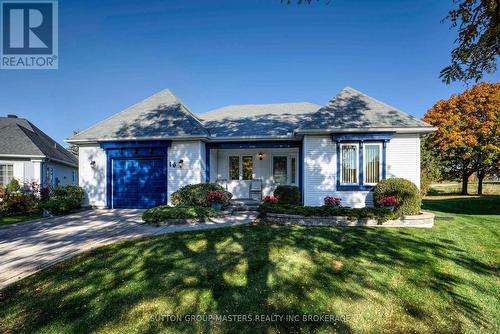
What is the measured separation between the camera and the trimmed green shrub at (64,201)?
10.4 meters

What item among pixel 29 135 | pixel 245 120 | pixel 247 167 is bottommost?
pixel 247 167

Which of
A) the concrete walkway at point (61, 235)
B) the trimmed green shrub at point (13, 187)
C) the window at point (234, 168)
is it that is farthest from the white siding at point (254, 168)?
the trimmed green shrub at point (13, 187)

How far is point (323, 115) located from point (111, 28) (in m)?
11.4

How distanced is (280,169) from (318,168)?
9.69 feet

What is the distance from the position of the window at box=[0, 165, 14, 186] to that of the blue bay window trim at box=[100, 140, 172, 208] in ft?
27.8

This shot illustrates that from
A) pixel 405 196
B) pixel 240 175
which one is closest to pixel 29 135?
pixel 240 175

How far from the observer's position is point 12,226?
8.43 metres

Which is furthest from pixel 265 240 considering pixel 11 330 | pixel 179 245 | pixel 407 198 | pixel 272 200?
pixel 407 198

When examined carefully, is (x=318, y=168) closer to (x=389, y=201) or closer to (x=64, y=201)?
(x=389, y=201)

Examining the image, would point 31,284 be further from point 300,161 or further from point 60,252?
point 300,161

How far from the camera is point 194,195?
33.2 feet

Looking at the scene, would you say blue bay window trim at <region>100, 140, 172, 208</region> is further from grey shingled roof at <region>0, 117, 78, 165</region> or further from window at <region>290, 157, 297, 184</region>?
grey shingled roof at <region>0, 117, 78, 165</region>

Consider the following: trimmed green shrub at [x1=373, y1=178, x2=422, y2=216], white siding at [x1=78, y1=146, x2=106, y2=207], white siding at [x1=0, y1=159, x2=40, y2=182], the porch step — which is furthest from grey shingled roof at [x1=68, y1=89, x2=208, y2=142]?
trimmed green shrub at [x1=373, y1=178, x2=422, y2=216]

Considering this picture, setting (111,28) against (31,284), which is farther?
(111,28)
